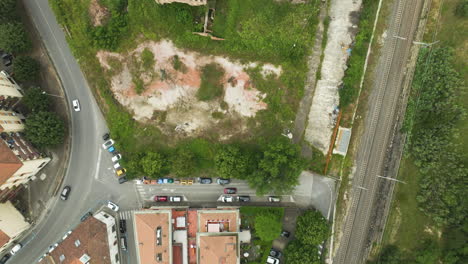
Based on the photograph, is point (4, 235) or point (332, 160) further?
point (332, 160)

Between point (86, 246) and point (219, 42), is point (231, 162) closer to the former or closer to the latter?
point (219, 42)

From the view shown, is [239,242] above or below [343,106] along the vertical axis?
below

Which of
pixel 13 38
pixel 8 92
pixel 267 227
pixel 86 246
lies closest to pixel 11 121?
pixel 8 92

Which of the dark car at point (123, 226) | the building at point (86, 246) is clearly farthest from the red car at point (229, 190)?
the building at point (86, 246)

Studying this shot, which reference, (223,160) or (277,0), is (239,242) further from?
(277,0)

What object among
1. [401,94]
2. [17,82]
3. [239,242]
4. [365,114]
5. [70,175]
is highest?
[401,94]

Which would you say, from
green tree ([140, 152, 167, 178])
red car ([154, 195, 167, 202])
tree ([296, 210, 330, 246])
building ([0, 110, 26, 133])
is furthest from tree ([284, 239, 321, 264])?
building ([0, 110, 26, 133])

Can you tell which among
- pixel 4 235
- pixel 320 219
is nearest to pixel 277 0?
pixel 320 219

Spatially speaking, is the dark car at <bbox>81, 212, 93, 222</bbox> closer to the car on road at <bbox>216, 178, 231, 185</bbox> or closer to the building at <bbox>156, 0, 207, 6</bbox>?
the car on road at <bbox>216, 178, 231, 185</bbox>
